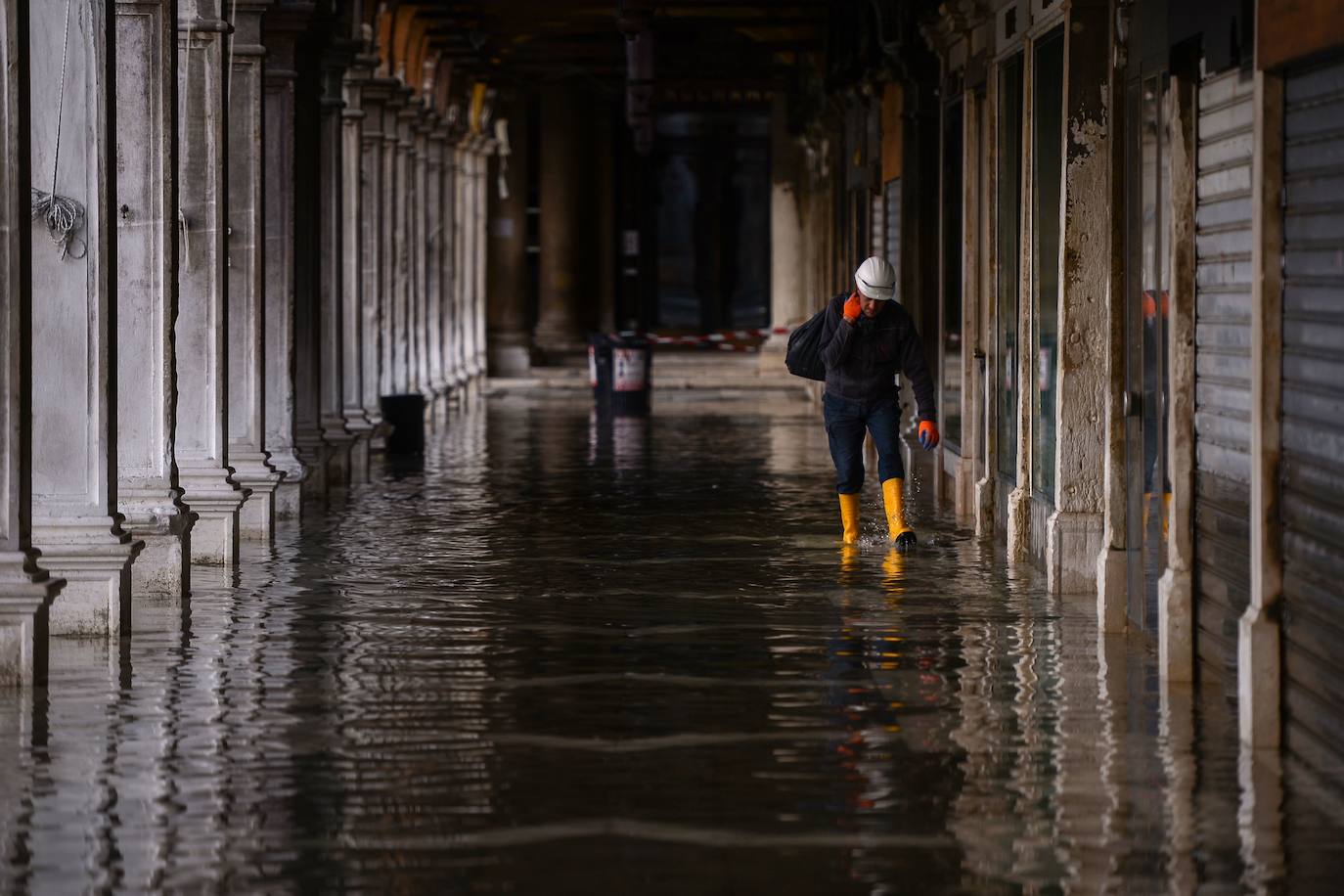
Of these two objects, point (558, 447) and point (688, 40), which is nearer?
point (558, 447)

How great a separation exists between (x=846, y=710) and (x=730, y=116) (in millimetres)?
34195

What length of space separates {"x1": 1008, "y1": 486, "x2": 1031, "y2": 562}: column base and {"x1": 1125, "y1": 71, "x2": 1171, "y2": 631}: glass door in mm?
2185

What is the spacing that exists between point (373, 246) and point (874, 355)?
9987mm

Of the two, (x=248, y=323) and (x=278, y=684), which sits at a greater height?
(x=248, y=323)

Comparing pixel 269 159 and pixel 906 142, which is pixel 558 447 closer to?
pixel 906 142

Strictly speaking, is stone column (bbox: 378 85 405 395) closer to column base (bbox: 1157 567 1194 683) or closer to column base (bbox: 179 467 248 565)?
column base (bbox: 179 467 248 565)

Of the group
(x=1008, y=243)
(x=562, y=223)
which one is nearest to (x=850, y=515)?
(x=1008, y=243)

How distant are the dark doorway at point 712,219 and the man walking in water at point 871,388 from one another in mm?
28331

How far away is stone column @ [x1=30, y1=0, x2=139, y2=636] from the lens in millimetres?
9484

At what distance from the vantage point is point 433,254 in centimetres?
2870

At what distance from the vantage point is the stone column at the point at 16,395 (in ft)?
26.8

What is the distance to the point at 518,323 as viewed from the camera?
122 ft

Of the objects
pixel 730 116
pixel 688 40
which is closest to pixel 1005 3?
pixel 688 40

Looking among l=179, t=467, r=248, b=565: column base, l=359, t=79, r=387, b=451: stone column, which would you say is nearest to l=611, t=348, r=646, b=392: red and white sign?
l=359, t=79, r=387, b=451: stone column
